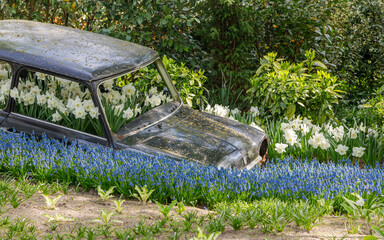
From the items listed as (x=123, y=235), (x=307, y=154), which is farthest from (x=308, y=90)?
(x=123, y=235)

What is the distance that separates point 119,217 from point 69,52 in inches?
78.5

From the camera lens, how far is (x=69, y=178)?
4445 millimetres

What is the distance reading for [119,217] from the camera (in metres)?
3.83

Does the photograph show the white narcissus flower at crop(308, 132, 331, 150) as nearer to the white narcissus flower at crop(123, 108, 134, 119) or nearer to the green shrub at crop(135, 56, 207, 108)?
the green shrub at crop(135, 56, 207, 108)

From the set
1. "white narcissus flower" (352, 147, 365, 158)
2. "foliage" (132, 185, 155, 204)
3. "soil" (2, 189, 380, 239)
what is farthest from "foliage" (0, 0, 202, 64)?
"soil" (2, 189, 380, 239)

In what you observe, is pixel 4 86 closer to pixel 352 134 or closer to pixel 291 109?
pixel 291 109

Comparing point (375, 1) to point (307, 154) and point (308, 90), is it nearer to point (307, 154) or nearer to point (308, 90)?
point (308, 90)

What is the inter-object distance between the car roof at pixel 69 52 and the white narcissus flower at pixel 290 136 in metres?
1.81

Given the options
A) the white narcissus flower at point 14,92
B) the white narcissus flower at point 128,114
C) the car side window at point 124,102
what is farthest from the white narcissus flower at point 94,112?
the white narcissus flower at point 14,92

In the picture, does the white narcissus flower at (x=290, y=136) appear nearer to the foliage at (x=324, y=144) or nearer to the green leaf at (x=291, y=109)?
the foliage at (x=324, y=144)

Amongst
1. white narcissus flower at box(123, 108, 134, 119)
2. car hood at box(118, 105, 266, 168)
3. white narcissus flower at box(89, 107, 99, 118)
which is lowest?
car hood at box(118, 105, 266, 168)

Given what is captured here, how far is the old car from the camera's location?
15.5 ft

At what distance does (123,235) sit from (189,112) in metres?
2.36

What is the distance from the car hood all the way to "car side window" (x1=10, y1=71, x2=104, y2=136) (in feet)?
1.76
